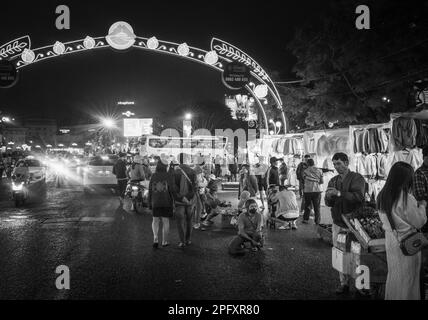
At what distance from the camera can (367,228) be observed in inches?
209

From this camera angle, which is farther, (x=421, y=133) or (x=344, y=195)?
(x=421, y=133)

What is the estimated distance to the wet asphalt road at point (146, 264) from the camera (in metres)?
5.50

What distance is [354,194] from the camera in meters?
5.70

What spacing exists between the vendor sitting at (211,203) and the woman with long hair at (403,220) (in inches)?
269

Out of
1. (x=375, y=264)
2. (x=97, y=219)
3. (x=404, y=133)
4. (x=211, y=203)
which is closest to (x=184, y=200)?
(x=211, y=203)

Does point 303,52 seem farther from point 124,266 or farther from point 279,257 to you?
point 124,266

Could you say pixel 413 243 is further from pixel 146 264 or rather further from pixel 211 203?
pixel 211 203

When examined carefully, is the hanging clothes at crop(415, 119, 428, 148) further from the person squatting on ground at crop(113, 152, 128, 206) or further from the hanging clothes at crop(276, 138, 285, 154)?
the person squatting on ground at crop(113, 152, 128, 206)

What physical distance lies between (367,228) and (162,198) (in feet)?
14.0

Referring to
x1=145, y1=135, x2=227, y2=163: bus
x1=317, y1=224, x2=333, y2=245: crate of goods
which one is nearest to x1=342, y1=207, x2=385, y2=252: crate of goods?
x1=317, y1=224, x2=333, y2=245: crate of goods

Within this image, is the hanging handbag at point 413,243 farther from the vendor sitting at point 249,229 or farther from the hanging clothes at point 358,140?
the hanging clothes at point 358,140

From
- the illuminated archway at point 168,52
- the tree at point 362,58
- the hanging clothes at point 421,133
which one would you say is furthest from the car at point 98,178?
the hanging clothes at point 421,133

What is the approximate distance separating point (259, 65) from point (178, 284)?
15.2m
